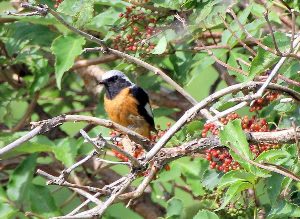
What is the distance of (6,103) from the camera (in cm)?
450

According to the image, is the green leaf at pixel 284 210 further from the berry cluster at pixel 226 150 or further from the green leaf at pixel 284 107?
the green leaf at pixel 284 107

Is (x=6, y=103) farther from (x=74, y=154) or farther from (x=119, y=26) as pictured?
(x=119, y=26)

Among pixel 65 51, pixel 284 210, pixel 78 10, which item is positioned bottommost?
pixel 284 210

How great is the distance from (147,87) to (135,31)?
68 centimetres

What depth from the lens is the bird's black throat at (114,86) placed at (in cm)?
426

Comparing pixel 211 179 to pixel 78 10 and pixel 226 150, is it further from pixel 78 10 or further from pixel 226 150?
pixel 78 10

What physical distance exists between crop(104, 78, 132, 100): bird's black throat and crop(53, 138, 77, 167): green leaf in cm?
49

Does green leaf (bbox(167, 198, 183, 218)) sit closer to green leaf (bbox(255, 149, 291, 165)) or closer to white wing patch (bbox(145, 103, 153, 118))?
green leaf (bbox(255, 149, 291, 165))

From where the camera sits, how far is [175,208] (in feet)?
11.0

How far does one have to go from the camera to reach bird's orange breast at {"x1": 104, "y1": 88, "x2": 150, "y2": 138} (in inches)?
169

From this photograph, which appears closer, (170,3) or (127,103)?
(170,3)

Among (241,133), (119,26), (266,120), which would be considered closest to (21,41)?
(119,26)

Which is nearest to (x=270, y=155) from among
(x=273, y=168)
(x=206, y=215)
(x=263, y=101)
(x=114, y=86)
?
(x=273, y=168)

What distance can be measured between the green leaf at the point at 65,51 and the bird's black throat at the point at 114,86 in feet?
1.98
